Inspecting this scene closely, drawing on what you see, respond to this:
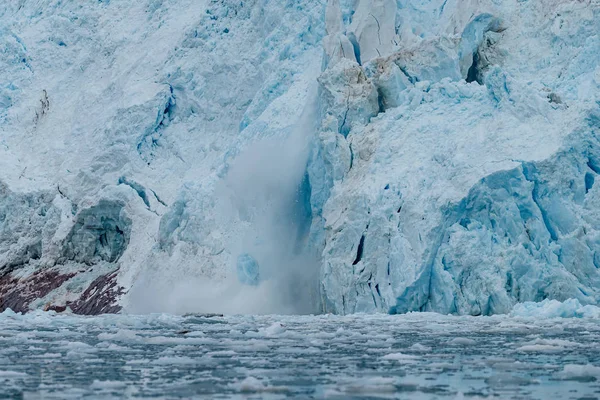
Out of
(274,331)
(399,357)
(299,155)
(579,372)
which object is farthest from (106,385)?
(299,155)

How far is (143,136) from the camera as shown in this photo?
75.8ft

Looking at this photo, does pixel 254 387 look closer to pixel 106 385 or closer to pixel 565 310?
pixel 106 385

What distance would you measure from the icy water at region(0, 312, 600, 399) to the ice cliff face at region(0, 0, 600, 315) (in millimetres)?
3217

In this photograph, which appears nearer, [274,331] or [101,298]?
[274,331]

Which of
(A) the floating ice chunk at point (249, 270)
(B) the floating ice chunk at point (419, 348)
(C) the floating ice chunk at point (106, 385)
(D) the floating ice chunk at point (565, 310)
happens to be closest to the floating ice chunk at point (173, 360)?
(C) the floating ice chunk at point (106, 385)

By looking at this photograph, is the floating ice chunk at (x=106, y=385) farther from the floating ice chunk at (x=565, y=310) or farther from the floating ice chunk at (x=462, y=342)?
the floating ice chunk at (x=565, y=310)

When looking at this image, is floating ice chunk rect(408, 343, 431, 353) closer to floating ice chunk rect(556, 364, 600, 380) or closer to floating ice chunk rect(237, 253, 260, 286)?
floating ice chunk rect(556, 364, 600, 380)

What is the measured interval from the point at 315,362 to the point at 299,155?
39.2 ft

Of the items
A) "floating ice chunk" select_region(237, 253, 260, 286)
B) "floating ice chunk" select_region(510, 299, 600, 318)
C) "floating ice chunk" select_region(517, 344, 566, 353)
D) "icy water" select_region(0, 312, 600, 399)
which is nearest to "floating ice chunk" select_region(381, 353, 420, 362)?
"icy water" select_region(0, 312, 600, 399)

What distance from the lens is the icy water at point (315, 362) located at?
19.3ft

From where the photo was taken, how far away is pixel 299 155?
63.3ft

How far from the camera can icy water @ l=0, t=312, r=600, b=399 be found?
5.88 metres

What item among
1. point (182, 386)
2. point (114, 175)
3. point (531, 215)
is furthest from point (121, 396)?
point (114, 175)

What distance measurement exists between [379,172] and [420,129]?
1102 millimetres
